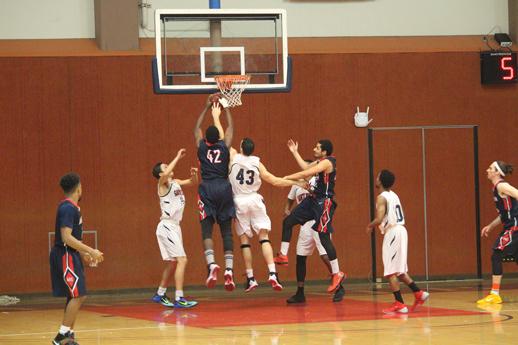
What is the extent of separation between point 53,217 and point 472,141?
25.6 ft

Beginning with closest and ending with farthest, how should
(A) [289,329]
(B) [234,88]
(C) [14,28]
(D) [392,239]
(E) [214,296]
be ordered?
1. (A) [289,329]
2. (D) [392,239]
3. (B) [234,88]
4. (E) [214,296]
5. (C) [14,28]

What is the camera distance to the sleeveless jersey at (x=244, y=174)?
1423 centimetres

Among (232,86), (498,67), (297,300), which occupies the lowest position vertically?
(297,300)

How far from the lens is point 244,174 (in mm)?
14250

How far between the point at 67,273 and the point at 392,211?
4.79 meters

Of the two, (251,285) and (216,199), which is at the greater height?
(216,199)

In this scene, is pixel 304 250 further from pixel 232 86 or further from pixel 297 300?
pixel 232 86

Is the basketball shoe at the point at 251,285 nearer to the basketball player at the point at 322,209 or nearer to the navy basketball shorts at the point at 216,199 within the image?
the basketball player at the point at 322,209

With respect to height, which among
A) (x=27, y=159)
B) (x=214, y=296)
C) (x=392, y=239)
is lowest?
(x=214, y=296)

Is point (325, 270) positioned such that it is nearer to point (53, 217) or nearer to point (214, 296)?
point (214, 296)

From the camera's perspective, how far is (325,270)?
18297mm

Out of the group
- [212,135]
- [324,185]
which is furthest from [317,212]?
[212,135]

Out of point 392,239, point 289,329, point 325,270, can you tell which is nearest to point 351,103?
point 325,270

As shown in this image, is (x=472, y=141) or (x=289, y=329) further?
(x=472, y=141)
